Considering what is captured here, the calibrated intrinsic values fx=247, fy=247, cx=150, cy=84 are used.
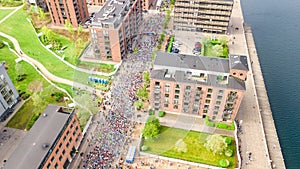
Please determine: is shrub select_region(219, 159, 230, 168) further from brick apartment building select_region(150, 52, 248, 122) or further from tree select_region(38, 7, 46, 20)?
tree select_region(38, 7, 46, 20)

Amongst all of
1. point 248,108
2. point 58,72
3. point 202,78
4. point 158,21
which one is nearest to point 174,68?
point 202,78

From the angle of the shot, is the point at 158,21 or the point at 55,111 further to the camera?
the point at 158,21

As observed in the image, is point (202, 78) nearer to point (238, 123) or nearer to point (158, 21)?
point (238, 123)

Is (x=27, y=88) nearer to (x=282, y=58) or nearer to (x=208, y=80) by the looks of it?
(x=208, y=80)

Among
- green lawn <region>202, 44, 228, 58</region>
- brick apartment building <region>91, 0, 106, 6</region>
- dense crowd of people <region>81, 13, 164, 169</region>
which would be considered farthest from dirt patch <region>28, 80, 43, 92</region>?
brick apartment building <region>91, 0, 106, 6</region>

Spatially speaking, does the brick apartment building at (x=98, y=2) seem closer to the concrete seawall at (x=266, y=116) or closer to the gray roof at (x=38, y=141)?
the concrete seawall at (x=266, y=116)


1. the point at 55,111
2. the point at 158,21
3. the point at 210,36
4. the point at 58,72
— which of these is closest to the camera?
the point at 55,111
